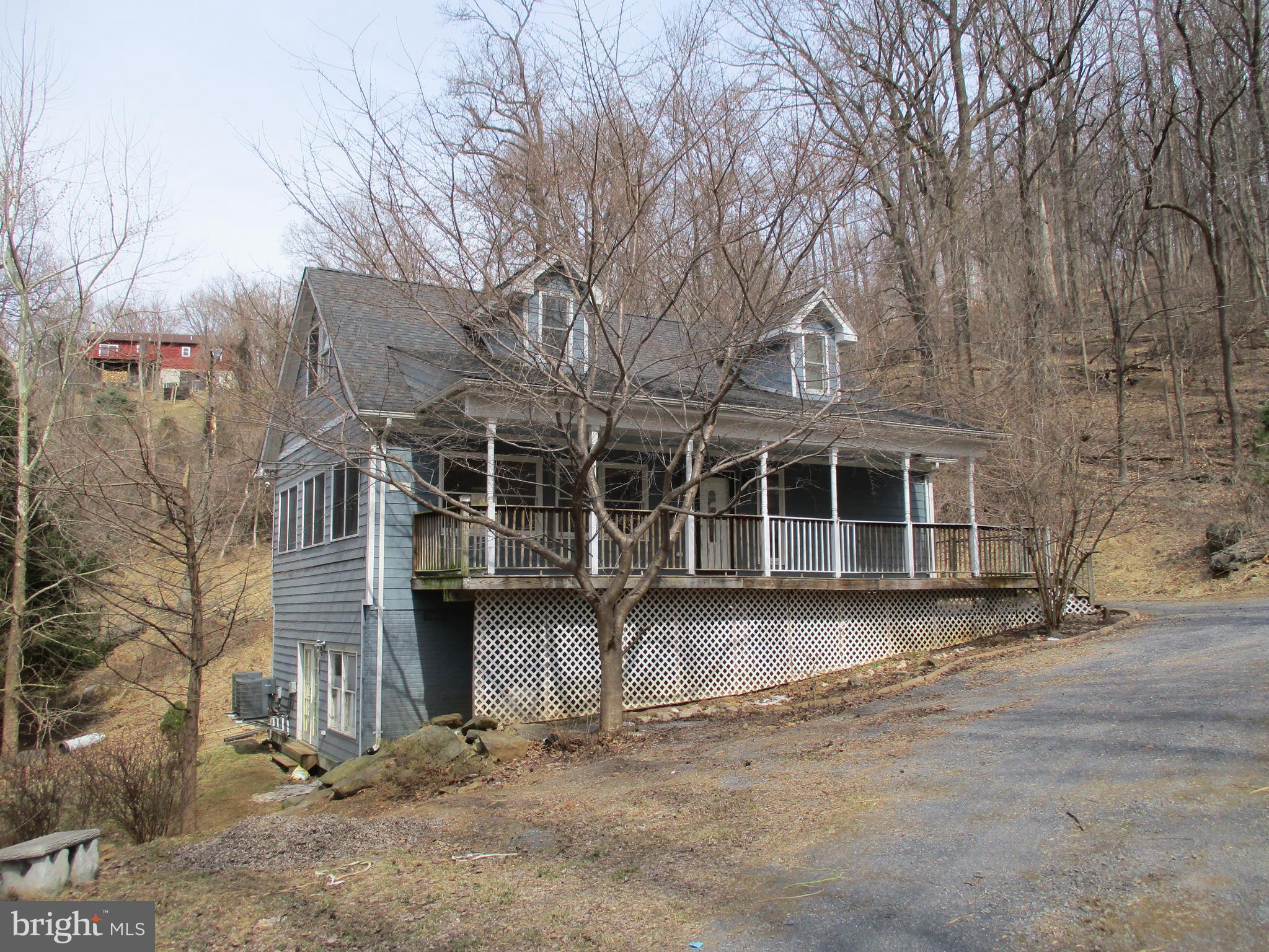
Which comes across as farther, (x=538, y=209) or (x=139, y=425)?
(x=538, y=209)

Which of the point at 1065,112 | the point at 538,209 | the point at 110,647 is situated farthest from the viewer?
the point at 1065,112

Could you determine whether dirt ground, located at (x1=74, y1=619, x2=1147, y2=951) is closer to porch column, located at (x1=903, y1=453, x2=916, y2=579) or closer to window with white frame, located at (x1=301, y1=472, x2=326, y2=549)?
porch column, located at (x1=903, y1=453, x2=916, y2=579)

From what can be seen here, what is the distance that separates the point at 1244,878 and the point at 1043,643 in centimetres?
1090

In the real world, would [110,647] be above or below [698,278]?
below

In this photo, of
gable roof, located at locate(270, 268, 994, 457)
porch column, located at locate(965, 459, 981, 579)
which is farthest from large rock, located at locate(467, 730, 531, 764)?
porch column, located at locate(965, 459, 981, 579)

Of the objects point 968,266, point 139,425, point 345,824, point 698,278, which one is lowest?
point 345,824

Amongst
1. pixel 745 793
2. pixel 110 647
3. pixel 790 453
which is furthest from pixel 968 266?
pixel 110 647

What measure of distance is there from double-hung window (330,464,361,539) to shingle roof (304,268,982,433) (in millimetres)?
1516

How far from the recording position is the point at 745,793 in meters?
7.43

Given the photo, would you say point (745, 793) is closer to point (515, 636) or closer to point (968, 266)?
point (515, 636)

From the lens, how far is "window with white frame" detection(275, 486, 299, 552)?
18531 mm

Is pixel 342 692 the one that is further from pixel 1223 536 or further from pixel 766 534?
pixel 1223 536

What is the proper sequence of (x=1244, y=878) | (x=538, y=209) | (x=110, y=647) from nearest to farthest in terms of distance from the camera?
(x=1244, y=878) < (x=538, y=209) < (x=110, y=647)

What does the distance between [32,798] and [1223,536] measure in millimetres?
21963
